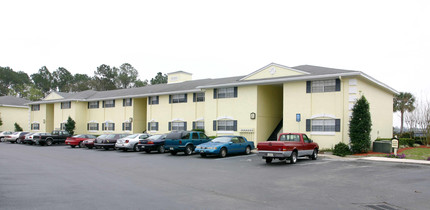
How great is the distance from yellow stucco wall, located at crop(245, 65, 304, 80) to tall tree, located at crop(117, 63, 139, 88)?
63974 mm

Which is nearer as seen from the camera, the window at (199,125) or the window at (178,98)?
the window at (199,125)

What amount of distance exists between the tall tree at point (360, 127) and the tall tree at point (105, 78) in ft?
234

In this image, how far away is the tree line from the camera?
8331 centimetres

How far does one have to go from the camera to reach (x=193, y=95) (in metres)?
32.2

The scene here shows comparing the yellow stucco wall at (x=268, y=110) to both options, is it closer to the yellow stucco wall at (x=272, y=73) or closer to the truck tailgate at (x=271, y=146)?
the yellow stucco wall at (x=272, y=73)

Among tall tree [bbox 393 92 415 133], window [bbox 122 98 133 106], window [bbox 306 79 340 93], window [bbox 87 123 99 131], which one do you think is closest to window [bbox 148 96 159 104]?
window [bbox 122 98 133 106]

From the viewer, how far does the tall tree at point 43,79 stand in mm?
90562

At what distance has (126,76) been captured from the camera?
85.4m

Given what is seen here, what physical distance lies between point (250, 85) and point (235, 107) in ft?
7.39

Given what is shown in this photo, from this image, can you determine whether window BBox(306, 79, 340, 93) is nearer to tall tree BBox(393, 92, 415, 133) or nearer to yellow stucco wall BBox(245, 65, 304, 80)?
yellow stucco wall BBox(245, 65, 304, 80)

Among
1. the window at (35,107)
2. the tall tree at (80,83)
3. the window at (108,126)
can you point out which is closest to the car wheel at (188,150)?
the window at (108,126)

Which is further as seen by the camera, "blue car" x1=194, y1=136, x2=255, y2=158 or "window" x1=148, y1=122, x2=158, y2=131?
"window" x1=148, y1=122, x2=158, y2=131

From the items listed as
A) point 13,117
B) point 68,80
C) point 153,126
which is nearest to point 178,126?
point 153,126

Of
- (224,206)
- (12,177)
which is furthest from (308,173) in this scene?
(12,177)
